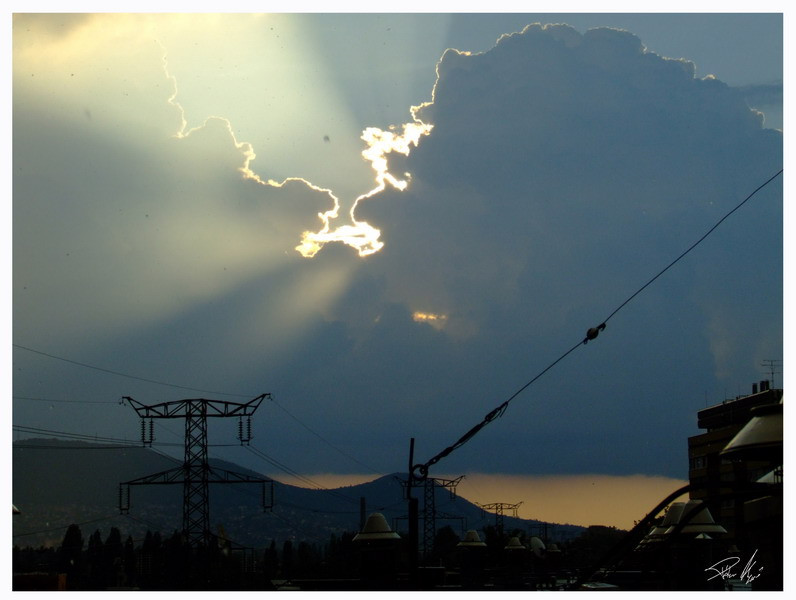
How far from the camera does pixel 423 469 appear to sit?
110 ft

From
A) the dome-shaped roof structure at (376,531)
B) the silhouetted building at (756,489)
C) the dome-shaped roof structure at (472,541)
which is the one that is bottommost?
the dome-shaped roof structure at (472,541)

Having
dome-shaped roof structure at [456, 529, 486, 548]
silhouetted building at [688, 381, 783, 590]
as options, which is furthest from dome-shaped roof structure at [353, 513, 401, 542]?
dome-shaped roof structure at [456, 529, 486, 548]

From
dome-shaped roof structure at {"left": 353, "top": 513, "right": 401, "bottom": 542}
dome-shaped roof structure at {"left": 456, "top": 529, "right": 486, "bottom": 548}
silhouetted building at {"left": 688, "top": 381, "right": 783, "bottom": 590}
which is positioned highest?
silhouetted building at {"left": 688, "top": 381, "right": 783, "bottom": 590}

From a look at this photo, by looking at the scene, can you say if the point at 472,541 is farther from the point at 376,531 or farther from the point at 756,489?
the point at 756,489

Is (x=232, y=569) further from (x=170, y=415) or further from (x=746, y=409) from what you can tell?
(x=746, y=409)

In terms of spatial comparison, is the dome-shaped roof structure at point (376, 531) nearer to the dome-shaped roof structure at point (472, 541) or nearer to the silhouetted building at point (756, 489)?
the silhouetted building at point (756, 489)

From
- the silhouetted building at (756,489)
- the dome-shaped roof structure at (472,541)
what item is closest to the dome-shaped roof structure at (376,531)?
the silhouetted building at (756,489)

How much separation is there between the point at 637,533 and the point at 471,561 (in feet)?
189

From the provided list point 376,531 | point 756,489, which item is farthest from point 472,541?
point 756,489

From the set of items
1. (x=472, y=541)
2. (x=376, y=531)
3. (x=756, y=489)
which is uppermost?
(x=756, y=489)

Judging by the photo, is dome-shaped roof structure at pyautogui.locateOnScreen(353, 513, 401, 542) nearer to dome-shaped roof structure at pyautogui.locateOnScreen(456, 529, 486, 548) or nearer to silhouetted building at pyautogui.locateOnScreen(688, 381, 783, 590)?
silhouetted building at pyautogui.locateOnScreen(688, 381, 783, 590)

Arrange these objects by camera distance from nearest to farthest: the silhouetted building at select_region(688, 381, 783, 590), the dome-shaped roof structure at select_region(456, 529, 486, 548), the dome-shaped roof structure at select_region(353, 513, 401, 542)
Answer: the silhouetted building at select_region(688, 381, 783, 590) < the dome-shaped roof structure at select_region(353, 513, 401, 542) < the dome-shaped roof structure at select_region(456, 529, 486, 548)

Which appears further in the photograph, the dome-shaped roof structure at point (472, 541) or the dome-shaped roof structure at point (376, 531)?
the dome-shaped roof structure at point (472, 541)
